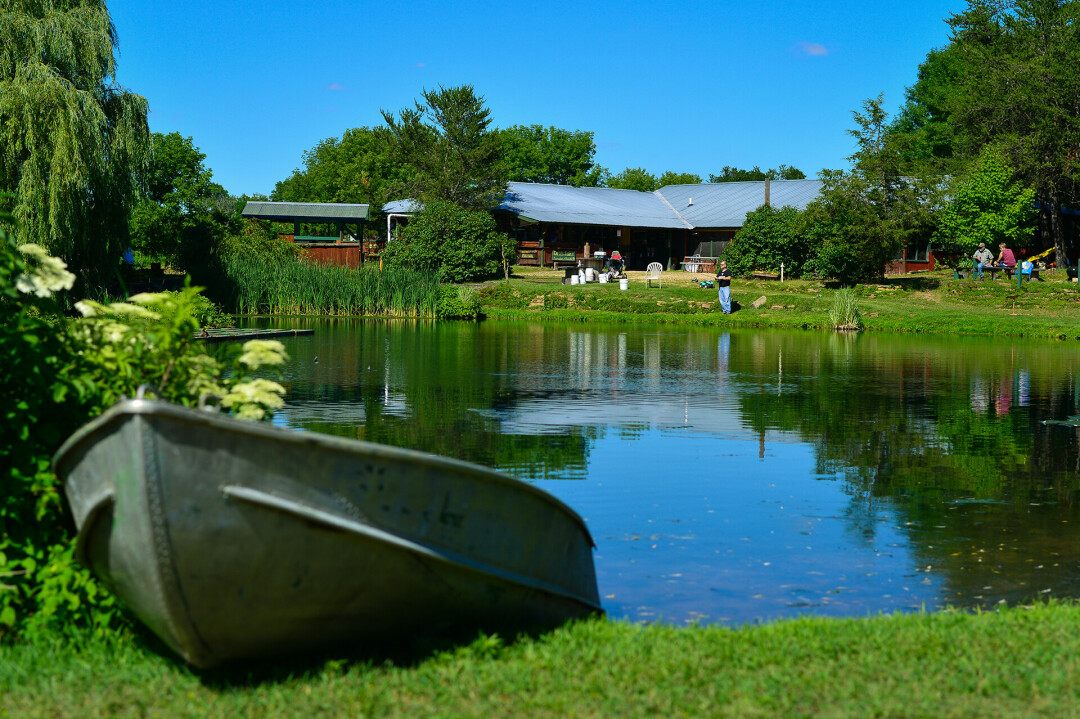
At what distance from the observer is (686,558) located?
8.04 m

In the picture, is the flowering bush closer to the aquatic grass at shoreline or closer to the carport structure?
the aquatic grass at shoreline

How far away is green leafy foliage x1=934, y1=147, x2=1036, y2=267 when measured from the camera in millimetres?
47969

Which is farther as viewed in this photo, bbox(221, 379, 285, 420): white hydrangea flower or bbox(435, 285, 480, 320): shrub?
bbox(435, 285, 480, 320): shrub

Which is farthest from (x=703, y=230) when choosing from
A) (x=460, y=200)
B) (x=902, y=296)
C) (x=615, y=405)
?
(x=615, y=405)

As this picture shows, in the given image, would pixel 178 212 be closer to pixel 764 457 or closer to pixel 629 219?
pixel 629 219

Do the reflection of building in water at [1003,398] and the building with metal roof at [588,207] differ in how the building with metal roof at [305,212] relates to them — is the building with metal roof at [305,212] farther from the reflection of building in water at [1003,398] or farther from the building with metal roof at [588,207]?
the reflection of building in water at [1003,398]

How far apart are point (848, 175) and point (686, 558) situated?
1597 inches

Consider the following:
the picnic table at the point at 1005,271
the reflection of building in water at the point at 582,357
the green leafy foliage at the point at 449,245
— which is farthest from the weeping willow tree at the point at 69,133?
the picnic table at the point at 1005,271

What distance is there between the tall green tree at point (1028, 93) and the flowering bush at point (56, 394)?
169ft

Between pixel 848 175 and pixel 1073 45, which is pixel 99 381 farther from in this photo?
pixel 1073 45

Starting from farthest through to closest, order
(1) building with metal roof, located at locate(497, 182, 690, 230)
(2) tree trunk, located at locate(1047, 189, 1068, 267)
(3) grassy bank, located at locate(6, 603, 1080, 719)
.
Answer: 1. (1) building with metal roof, located at locate(497, 182, 690, 230)
2. (2) tree trunk, located at locate(1047, 189, 1068, 267)
3. (3) grassy bank, located at locate(6, 603, 1080, 719)

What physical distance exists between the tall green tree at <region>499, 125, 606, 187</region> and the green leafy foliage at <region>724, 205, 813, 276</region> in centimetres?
4624

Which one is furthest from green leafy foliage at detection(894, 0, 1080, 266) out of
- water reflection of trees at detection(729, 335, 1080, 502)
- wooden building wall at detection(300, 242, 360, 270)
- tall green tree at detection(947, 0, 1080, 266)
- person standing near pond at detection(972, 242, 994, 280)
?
wooden building wall at detection(300, 242, 360, 270)

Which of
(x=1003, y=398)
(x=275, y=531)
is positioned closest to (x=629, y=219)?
(x=1003, y=398)
